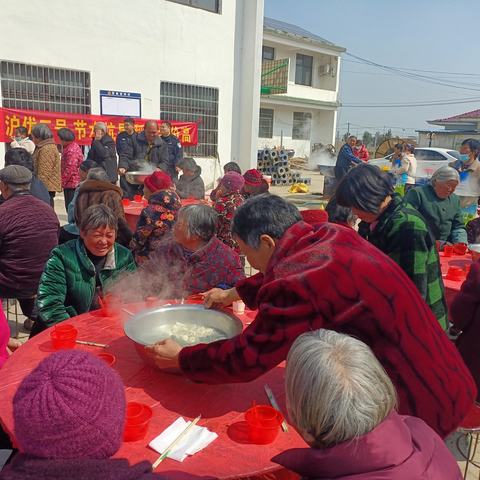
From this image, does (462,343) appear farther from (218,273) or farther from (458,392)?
(218,273)

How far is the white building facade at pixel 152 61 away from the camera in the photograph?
8.92 metres

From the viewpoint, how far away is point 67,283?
107 inches

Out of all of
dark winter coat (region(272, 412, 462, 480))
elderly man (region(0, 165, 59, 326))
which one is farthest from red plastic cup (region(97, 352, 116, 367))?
elderly man (region(0, 165, 59, 326))

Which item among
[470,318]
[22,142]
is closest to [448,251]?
[470,318]

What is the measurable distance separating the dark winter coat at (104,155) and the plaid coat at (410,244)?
228 inches

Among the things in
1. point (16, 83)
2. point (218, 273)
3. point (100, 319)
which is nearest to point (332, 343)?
point (100, 319)

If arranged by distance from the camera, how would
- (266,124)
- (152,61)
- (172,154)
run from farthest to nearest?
(266,124), (152,61), (172,154)

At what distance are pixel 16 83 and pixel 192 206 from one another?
758cm

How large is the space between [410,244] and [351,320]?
1.18 meters

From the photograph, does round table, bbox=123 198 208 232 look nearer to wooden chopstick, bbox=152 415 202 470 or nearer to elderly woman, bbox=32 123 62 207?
elderly woman, bbox=32 123 62 207

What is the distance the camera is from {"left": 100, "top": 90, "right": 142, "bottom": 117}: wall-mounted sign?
10.0 m

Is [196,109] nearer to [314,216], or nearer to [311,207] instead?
[311,207]

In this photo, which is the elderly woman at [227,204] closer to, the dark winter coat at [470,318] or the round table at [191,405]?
the dark winter coat at [470,318]

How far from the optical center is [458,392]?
1.56 m
